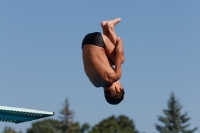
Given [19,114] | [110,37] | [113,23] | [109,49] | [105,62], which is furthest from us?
[19,114]

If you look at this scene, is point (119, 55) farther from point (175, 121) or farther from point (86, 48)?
point (175, 121)

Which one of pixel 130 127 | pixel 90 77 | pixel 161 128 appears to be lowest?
pixel 90 77

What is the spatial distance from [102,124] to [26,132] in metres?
11.1

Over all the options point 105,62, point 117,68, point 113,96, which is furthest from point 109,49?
point 113,96

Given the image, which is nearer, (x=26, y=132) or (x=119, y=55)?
(x=119, y=55)

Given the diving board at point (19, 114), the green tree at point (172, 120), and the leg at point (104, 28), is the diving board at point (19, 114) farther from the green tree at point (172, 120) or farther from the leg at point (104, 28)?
the green tree at point (172, 120)

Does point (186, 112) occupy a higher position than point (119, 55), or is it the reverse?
point (186, 112)

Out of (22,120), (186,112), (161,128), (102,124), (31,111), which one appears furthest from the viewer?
(102,124)


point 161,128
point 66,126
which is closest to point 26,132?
point 66,126

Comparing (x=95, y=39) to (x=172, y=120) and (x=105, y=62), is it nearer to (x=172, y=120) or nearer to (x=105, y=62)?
(x=105, y=62)

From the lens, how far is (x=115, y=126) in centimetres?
7100

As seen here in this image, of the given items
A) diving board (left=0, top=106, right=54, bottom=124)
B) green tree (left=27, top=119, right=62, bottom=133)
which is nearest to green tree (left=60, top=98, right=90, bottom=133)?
green tree (left=27, top=119, right=62, bottom=133)

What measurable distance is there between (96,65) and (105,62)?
195 millimetres

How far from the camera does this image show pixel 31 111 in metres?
10.3
